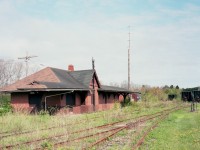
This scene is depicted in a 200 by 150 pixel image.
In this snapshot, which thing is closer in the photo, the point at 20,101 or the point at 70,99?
the point at 20,101

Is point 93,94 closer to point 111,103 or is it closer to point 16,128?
point 111,103

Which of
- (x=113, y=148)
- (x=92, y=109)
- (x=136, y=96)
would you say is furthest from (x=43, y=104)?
(x=136, y=96)

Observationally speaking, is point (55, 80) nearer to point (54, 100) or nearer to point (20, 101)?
point (54, 100)

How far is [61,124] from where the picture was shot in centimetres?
1941

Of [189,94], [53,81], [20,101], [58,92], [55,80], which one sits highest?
[55,80]

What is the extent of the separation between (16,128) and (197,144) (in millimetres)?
9849

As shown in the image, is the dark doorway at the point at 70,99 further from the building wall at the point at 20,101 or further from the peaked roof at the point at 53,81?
the building wall at the point at 20,101

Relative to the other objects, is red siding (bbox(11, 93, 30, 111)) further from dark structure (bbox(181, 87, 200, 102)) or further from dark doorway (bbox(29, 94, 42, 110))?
dark structure (bbox(181, 87, 200, 102))

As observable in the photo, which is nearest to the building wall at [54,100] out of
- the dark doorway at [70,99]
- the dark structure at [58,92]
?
the dark structure at [58,92]

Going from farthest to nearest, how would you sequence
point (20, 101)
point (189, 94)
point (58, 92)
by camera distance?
point (189, 94) → point (20, 101) → point (58, 92)

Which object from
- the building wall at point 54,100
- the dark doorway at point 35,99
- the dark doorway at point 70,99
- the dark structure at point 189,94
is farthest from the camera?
the dark structure at point 189,94

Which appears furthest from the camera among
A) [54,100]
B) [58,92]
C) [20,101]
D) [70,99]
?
[70,99]

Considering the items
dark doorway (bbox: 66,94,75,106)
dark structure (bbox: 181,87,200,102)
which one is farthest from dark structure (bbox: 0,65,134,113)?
dark structure (bbox: 181,87,200,102)

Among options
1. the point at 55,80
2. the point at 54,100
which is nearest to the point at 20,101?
the point at 54,100
